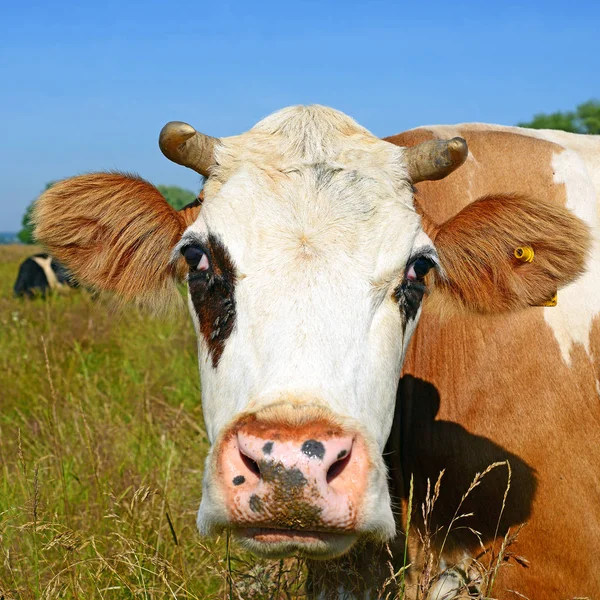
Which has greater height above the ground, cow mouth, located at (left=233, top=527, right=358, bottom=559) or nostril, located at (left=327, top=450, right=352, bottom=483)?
nostril, located at (left=327, top=450, right=352, bottom=483)

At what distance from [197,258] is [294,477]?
112 centimetres

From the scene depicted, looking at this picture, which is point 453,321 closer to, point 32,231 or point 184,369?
point 32,231

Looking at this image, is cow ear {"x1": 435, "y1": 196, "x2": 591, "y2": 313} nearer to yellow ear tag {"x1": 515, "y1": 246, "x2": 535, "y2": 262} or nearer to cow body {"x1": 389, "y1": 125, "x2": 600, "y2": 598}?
yellow ear tag {"x1": 515, "y1": 246, "x2": 535, "y2": 262}

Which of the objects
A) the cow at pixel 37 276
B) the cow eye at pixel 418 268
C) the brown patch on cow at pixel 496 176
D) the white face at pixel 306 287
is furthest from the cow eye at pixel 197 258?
the cow at pixel 37 276

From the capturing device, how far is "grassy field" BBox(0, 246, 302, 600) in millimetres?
3471

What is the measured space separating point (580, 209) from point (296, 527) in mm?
2390

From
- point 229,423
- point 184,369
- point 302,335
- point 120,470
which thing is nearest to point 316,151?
point 302,335

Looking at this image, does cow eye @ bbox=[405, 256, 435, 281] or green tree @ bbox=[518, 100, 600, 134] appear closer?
cow eye @ bbox=[405, 256, 435, 281]

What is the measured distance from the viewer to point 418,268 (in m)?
3.05

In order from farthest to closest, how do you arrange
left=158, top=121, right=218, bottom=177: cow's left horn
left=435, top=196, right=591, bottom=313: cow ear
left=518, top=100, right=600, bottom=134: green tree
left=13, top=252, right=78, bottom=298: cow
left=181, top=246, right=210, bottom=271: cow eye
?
left=518, top=100, right=600, bottom=134: green tree, left=13, top=252, right=78, bottom=298: cow, left=435, top=196, right=591, bottom=313: cow ear, left=158, top=121, right=218, bottom=177: cow's left horn, left=181, top=246, right=210, bottom=271: cow eye

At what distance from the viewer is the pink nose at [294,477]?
2.16m

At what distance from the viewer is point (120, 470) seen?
4.97 m

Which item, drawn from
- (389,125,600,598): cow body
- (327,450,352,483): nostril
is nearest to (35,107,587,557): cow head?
(327,450,352,483): nostril

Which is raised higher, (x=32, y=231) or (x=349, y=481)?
(x=32, y=231)
